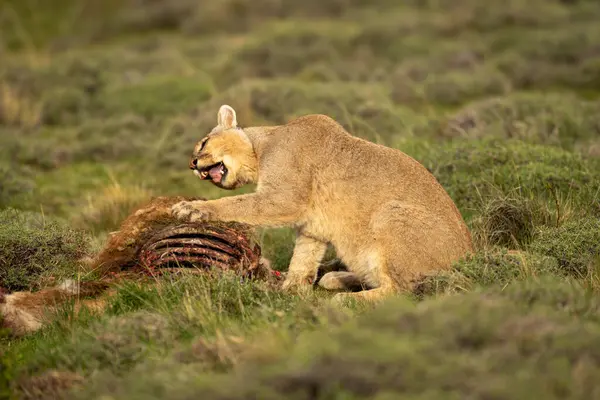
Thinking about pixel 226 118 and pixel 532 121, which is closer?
pixel 226 118

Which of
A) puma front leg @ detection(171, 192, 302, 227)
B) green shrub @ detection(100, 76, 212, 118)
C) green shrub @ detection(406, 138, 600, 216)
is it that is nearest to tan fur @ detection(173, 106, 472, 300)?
puma front leg @ detection(171, 192, 302, 227)

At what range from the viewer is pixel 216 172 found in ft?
29.6

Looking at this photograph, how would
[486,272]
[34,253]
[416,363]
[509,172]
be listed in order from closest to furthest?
[416,363] → [486,272] → [34,253] → [509,172]

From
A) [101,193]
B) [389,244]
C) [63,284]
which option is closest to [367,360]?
[389,244]

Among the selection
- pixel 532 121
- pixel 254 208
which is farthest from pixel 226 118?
pixel 532 121

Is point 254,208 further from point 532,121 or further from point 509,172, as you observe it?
point 532,121

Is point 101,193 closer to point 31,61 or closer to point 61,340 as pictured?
point 61,340

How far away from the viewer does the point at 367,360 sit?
15.6 feet

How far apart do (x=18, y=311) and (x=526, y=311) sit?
13.7 ft

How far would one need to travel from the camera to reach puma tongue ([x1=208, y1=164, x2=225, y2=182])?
902cm

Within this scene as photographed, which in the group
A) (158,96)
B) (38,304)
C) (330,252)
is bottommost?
(330,252)

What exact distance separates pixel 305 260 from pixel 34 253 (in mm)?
2753

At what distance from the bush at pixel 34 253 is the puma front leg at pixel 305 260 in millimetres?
2218

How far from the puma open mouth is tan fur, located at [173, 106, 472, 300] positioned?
0.26 ft
